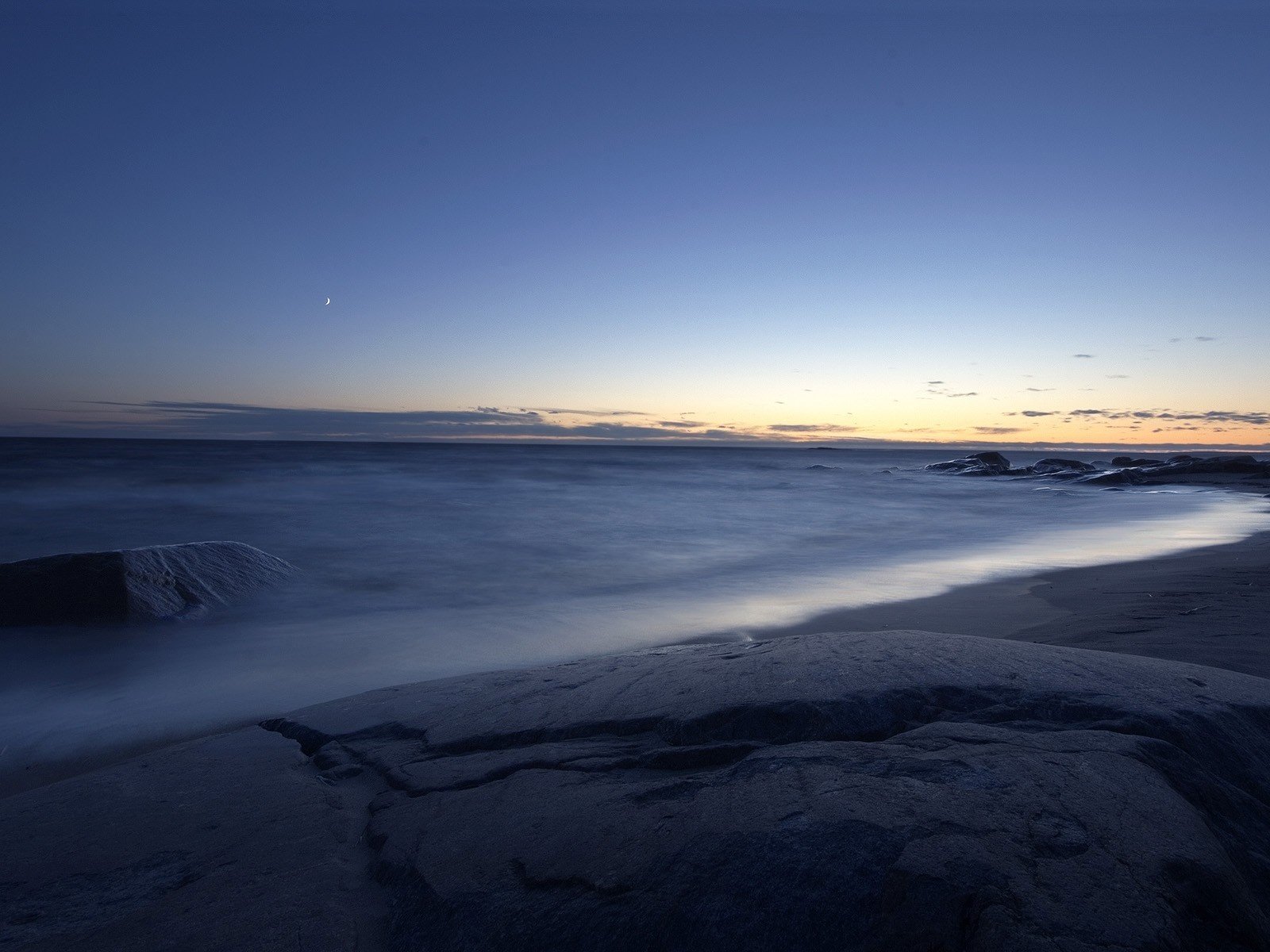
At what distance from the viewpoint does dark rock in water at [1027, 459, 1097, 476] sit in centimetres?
2575

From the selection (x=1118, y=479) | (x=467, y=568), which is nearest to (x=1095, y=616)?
(x=467, y=568)

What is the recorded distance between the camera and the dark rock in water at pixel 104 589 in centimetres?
541

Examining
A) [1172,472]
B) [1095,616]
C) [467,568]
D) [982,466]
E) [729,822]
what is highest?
[729,822]

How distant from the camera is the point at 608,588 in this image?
7.75m

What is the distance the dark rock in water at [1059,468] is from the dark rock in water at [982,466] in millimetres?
1377

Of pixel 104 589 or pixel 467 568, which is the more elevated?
pixel 104 589

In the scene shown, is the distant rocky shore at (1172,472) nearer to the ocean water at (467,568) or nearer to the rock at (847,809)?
the ocean water at (467,568)

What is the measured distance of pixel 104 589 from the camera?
5.51 m

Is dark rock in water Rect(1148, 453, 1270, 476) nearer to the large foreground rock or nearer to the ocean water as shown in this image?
the ocean water

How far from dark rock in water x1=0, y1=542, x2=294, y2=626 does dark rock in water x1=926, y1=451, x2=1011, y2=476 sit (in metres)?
29.5

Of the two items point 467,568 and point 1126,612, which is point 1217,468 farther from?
point 467,568

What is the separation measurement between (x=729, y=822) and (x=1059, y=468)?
29.8 metres

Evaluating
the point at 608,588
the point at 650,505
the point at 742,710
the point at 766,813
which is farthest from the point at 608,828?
the point at 650,505

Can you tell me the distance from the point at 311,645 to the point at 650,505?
44.9 feet
